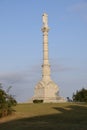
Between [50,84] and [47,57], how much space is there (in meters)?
4.84

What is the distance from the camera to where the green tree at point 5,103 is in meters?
29.1

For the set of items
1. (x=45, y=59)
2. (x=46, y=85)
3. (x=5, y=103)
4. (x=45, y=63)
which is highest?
(x=45, y=59)

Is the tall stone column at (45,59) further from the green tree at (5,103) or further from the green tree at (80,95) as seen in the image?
the green tree at (5,103)

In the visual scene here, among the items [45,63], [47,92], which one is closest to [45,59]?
[45,63]

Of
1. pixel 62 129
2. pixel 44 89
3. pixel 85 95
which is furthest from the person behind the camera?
pixel 85 95

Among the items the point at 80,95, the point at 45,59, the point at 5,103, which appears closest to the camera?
the point at 5,103

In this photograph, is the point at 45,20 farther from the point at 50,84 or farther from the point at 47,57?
the point at 50,84

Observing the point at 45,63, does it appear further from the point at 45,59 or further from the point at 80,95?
the point at 80,95

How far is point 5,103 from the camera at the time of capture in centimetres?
2998

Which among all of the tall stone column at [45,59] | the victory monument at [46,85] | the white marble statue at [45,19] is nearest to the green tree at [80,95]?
the victory monument at [46,85]

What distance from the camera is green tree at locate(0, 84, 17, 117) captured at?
95.6 feet

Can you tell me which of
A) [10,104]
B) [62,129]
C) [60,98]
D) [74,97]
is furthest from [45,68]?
[62,129]

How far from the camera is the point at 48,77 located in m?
63.1

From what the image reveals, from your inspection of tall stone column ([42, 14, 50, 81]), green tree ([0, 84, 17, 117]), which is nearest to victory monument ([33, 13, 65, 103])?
tall stone column ([42, 14, 50, 81])
